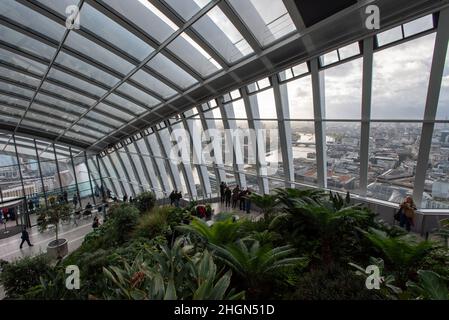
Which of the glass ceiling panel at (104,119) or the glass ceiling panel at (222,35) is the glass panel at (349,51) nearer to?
the glass ceiling panel at (222,35)

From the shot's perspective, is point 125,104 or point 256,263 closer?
point 256,263

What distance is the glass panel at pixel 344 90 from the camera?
715 centimetres

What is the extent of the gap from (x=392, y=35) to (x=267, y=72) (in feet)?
12.4

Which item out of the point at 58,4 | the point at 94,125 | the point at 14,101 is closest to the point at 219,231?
the point at 58,4

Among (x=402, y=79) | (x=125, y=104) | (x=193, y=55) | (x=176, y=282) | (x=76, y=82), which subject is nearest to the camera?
(x=176, y=282)

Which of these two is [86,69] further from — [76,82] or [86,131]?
[86,131]

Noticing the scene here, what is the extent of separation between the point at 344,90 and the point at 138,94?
9276 mm

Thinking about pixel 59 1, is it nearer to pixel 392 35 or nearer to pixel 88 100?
pixel 88 100

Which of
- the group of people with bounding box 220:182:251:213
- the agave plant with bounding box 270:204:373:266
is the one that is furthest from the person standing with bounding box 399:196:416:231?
the group of people with bounding box 220:182:251:213

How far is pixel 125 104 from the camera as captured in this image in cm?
1398

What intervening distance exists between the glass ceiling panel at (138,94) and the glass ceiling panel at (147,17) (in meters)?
4.24

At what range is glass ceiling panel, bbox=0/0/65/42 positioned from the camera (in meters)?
7.56

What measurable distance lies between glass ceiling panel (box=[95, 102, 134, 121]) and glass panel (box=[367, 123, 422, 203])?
12954 millimetres

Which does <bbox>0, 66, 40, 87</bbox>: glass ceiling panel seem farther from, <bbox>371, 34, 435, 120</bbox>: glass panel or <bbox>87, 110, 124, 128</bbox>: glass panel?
<bbox>371, 34, 435, 120</bbox>: glass panel
